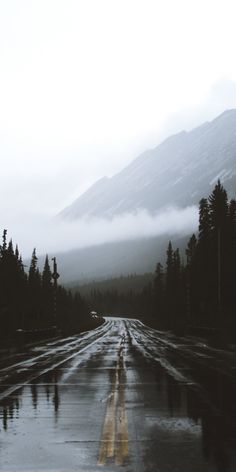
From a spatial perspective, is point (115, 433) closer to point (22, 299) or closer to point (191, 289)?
point (191, 289)

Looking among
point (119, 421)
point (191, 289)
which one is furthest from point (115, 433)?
point (191, 289)

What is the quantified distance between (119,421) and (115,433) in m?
1.07

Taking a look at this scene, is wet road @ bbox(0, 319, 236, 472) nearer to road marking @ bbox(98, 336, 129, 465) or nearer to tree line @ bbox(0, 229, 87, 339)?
road marking @ bbox(98, 336, 129, 465)

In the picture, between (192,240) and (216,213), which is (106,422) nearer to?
(216,213)

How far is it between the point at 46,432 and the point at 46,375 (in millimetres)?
9864

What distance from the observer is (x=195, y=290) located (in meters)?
94.0

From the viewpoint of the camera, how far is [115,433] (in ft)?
29.7

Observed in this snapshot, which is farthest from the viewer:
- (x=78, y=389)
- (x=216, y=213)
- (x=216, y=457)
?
(x=216, y=213)

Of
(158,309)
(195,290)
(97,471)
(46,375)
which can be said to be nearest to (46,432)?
(97,471)

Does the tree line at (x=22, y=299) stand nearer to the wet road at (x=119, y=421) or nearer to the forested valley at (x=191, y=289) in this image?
the forested valley at (x=191, y=289)

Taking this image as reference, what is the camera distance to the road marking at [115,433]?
7631mm

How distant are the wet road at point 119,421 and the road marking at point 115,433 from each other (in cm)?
1

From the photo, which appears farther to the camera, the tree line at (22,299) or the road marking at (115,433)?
the tree line at (22,299)

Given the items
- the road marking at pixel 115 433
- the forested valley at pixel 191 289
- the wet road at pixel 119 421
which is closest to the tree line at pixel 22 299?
the forested valley at pixel 191 289
